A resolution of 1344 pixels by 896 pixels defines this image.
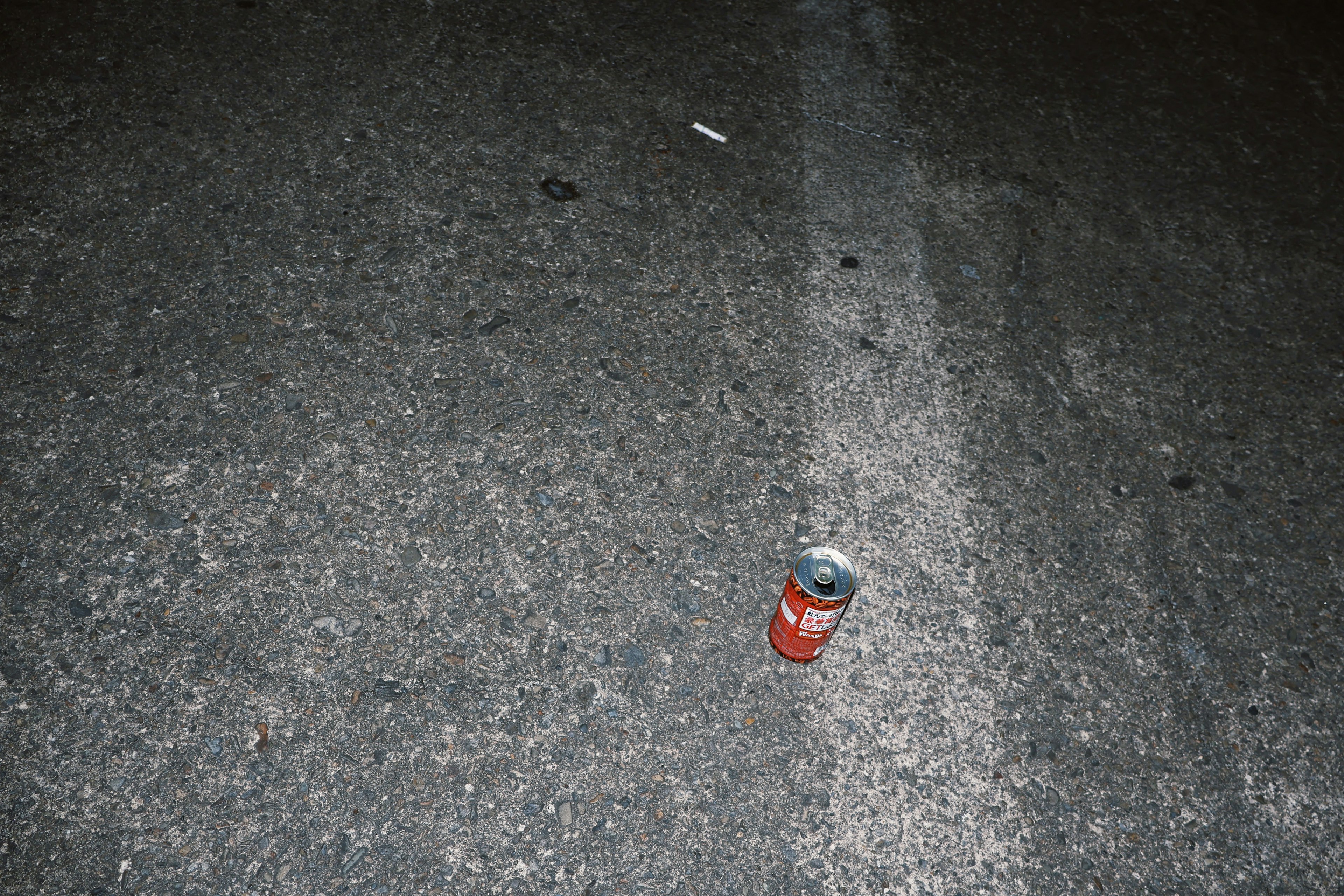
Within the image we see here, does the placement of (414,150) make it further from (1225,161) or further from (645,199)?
(1225,161)

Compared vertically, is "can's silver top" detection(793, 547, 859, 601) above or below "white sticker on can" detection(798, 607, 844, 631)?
above

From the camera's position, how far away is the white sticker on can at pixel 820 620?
2105mm

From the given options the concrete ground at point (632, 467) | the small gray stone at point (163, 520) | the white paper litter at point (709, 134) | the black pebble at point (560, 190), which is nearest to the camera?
the concrete ground at point (632, 467)

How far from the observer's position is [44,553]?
2.21 m

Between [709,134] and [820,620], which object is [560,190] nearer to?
[709,134]

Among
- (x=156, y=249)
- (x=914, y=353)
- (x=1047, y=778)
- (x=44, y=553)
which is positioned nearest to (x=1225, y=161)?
(x=914, y=353)

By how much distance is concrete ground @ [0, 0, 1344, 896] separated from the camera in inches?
79.2

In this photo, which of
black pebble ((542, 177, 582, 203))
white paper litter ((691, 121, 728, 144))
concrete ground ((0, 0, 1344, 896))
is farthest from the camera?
white paper litter ((691, 121, 728, 144))

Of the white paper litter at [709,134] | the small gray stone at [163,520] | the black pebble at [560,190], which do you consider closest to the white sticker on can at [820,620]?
the small gray stone at [163,520]

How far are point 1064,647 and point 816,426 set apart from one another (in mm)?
993

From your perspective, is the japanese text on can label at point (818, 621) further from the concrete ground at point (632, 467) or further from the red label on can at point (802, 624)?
the concrete ground at point (632, 467)

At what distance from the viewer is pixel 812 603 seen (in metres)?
2.09

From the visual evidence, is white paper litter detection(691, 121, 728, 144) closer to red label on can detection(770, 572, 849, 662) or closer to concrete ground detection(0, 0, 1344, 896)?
concrete ground detection(0, 0, 1344, 896)

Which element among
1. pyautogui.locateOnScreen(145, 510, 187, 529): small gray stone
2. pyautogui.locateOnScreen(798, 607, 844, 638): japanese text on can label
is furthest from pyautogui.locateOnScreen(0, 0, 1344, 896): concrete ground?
pyautogui.locateOnScreen(798, 607, 844, 638): japanese text on can label
